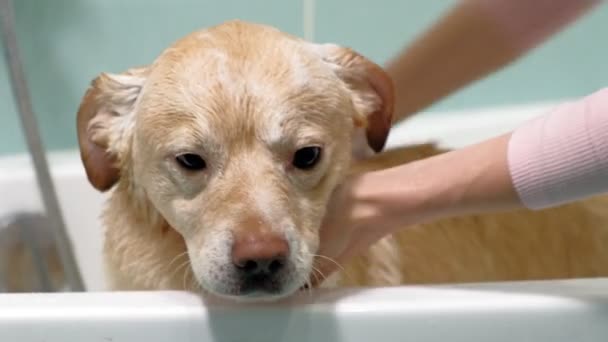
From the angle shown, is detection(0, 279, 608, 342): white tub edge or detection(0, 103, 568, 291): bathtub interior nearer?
detection(0, 279, 608, 342): white tub edge

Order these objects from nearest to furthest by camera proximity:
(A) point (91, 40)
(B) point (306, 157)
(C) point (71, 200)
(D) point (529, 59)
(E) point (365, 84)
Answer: (B) point (306, 157) < (E) point (365, 84) < (C) point (71, 200) < (A) point (91, 40) < (D) point (529, 59)

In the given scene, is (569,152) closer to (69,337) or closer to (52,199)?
(69,337)

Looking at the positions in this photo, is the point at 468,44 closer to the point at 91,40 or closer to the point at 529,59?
the point at 529,59

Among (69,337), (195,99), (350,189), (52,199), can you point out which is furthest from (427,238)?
(52,199)

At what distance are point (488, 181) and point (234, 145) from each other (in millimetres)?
308

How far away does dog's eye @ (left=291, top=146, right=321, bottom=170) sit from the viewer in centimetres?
84

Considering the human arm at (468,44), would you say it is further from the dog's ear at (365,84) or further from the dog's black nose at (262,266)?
the dog's black nose at (262,266)

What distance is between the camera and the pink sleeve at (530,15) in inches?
42.4

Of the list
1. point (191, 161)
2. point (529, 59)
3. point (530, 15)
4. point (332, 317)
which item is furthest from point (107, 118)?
point (529, 59)

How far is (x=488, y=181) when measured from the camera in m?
0.79

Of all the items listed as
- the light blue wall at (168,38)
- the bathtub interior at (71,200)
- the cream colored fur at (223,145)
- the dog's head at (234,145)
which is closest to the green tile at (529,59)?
the light blue wall at (168,38)

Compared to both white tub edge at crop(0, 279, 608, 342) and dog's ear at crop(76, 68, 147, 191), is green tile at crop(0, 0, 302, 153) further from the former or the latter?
white tub edge at crop(0, 279, 608, 342)

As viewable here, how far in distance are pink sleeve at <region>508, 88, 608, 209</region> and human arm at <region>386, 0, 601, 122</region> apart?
400mm

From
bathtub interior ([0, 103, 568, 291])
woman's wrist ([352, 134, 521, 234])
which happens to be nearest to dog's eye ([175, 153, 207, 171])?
woman's wrist ([352, 134, 521, 234])
